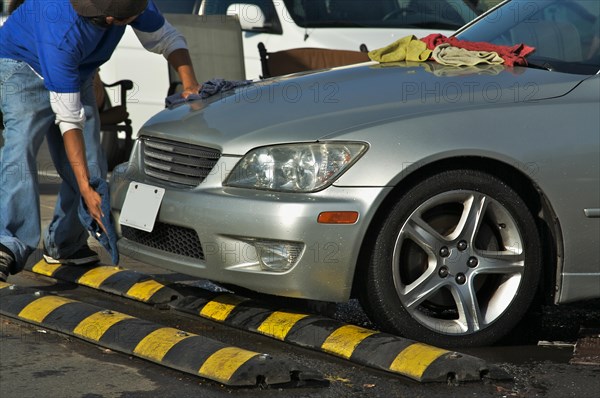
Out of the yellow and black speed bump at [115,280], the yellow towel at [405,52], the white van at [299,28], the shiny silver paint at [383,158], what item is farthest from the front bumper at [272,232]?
the white van at [299,28]

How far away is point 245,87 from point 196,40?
4.38m

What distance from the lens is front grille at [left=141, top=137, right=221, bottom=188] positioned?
5082 millimetres

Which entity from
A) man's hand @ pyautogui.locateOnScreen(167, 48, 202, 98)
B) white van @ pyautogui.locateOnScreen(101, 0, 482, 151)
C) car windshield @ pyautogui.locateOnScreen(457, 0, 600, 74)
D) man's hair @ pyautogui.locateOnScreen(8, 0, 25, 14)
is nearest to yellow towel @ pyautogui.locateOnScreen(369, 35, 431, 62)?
car windshield @ pyautogui.locateOnScreen(457, 0, 600, 74)

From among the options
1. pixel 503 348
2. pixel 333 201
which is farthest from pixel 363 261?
pixel 503 348

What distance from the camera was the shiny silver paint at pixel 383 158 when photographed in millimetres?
4750

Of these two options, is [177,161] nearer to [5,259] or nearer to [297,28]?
[5,259]

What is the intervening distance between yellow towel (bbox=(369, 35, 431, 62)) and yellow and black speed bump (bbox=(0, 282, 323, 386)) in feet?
5.93

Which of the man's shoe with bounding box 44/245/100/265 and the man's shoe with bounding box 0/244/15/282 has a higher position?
the man's shoe with bounding box 0/244/15/282

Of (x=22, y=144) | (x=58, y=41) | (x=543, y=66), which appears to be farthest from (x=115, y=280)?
(x=543, y=66)

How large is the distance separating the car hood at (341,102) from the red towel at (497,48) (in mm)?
119

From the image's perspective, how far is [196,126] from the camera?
5254mm

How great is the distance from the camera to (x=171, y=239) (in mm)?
5152

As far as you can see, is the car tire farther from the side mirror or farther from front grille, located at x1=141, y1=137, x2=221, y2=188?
the side mirror

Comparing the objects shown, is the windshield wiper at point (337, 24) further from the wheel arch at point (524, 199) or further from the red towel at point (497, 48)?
the wheel arch at point (524, 199)
